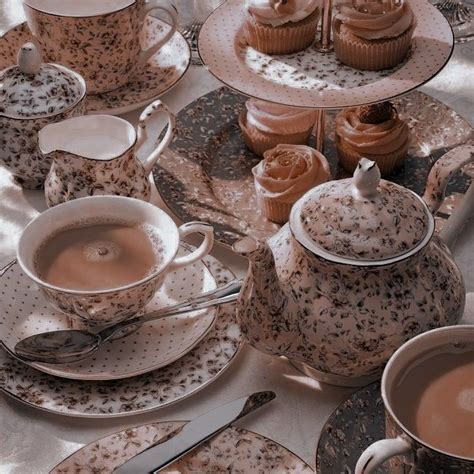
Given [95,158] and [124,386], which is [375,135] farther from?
[124,386]

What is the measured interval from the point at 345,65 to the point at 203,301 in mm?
345

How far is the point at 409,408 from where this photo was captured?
2.69ft

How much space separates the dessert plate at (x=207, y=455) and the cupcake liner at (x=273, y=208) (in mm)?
350

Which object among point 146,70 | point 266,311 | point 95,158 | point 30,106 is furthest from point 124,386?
point 146,70

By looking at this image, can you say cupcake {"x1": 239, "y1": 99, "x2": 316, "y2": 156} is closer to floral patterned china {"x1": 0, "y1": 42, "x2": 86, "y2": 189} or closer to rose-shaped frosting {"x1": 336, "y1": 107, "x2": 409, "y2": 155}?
rose-shaped frosting {"x1": 336, "y1": 107, "x2": 409, "y2": 155}

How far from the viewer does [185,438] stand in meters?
0.94

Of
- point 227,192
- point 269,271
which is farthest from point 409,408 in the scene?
point 227,192

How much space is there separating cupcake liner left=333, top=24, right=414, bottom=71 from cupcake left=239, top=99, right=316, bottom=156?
130mm

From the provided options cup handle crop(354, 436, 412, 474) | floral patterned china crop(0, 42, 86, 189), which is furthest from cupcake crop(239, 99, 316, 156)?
cup handle crop(354, 436, 412, 474)

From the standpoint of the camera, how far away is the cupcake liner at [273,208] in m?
1.22

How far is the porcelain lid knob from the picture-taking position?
1.29 m

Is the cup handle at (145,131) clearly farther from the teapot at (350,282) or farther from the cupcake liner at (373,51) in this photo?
the teapot at (350,282)

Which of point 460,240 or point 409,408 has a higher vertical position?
point 409,408

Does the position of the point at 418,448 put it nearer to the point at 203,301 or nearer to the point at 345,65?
the point at 203,301
